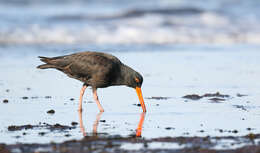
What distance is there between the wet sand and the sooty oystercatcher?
1.35 feet

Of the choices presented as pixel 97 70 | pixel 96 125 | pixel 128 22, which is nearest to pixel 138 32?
pixel 128 22

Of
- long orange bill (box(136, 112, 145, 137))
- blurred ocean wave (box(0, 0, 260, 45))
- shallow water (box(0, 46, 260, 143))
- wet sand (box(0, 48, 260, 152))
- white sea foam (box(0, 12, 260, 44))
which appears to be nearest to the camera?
wet sand (box(0, 48, 260, 152))

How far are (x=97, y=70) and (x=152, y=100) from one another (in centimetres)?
127

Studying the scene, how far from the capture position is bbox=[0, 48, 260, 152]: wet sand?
6531mm

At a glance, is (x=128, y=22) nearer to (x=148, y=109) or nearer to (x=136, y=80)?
(x=136, y=80)

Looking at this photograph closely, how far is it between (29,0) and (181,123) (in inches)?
948

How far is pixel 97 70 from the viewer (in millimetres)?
9328

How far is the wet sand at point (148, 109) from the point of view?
6531mm

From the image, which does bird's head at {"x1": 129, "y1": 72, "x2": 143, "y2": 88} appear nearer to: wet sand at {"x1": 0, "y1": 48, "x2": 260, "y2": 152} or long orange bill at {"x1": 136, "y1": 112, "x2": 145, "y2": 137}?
wet sand at {"x1": 0, "y1": 48, "x2": 260, "y2": 152}

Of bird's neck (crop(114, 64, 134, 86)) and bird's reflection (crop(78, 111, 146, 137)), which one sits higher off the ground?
bird's neck (crop(114, 64, 134, 86))

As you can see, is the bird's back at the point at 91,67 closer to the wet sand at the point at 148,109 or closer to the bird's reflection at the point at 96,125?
the wet sand at the point at 148,109

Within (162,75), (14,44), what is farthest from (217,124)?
(14,44)

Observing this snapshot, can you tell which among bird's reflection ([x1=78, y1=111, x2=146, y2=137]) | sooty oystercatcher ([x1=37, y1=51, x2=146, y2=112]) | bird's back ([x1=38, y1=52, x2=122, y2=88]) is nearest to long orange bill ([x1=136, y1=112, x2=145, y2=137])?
bird's reflection ([x1=78, y1=111, x2=146, y2=137])

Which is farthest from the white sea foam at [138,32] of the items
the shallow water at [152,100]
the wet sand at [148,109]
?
the wet sand at [148,109]
